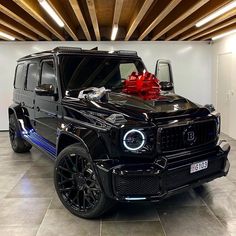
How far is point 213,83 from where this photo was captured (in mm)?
8219

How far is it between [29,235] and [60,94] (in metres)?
1.59

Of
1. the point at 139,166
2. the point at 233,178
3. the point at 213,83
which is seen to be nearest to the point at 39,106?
the point at 139,166

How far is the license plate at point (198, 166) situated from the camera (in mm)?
2773

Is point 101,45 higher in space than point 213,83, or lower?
higher

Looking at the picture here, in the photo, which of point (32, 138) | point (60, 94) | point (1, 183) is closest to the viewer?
point (60, 94)

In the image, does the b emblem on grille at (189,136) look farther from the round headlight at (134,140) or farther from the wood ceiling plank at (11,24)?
the wood ceiling plank at (11,24)

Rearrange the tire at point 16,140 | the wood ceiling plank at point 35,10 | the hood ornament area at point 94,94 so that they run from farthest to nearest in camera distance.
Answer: the tire at point 16,140
the wood ceiling plank at point 35,10
the hood ornament area at point 94,94

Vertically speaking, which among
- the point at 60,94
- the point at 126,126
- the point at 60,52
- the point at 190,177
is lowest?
the point at 190,177

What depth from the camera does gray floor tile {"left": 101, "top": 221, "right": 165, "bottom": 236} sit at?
8.84ft

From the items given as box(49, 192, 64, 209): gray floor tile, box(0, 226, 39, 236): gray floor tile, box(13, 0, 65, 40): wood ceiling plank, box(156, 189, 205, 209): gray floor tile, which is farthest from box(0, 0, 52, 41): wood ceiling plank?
box(156, 189, 205, 209): gray floor tile

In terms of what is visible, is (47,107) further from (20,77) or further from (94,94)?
(20,77)

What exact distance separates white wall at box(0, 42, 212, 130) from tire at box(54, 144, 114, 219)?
18.1 ft

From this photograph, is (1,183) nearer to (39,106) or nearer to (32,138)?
(32,138)

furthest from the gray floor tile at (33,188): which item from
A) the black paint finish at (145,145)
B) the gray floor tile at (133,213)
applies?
the gray floor tile at (133,213)
